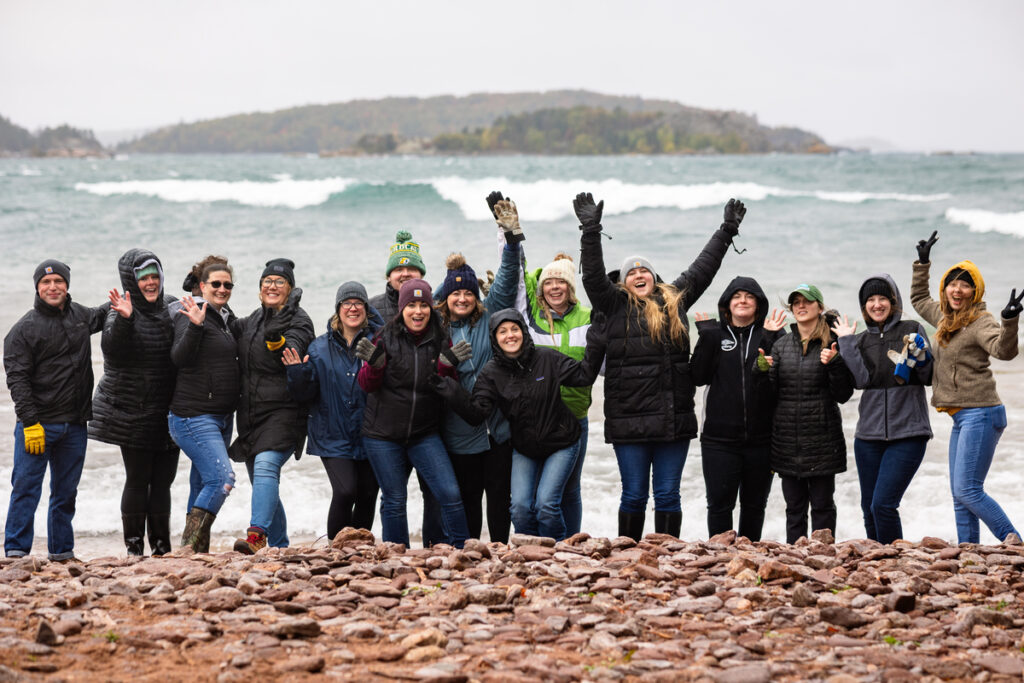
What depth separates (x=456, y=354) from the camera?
6.06m

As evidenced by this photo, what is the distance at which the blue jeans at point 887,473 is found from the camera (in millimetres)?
6273

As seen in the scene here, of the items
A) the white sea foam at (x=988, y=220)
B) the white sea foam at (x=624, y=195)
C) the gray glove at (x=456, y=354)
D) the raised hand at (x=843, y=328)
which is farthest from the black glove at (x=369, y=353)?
the white sea foam at (x=988, y=220)

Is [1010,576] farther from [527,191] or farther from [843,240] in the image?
[527,191]

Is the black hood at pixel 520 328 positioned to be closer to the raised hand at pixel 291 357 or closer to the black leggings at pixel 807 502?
the raised hand at pixel 291 357

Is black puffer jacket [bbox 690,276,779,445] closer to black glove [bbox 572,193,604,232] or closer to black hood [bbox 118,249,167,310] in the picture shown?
black glove [bbox 572,193,604,232]

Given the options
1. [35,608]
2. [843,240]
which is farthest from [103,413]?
[843,240]

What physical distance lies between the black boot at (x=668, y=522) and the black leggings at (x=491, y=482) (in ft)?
3.10

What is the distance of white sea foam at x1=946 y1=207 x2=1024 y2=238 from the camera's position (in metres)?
28.0

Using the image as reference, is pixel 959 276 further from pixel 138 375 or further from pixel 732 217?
pixel 138 375

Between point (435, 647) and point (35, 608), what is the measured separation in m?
1.98

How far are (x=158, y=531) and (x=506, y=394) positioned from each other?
2576 mm

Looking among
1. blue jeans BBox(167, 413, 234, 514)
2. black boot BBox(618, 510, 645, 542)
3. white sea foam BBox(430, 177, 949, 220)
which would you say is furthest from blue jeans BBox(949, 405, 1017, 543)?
white sea foam BBox(430, 177, 949, 220)

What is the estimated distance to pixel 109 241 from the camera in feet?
86.4

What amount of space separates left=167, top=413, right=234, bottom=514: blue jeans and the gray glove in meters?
1.52
